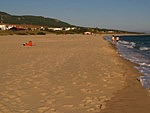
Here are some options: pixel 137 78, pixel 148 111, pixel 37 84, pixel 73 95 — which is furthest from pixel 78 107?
pixel 137 78

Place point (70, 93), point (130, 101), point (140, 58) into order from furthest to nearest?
point (140, 58) → point (70, 93) → point (130, 101)

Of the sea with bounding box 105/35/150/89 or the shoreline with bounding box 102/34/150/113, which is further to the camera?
the sea with bounding box 105/35/150/89

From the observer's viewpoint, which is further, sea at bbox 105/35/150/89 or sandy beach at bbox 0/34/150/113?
sea at bbox 105/35/150/89

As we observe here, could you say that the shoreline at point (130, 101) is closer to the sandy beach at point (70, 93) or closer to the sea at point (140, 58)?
the sandy beach at point (70, 93)

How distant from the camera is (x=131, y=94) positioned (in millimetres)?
8094

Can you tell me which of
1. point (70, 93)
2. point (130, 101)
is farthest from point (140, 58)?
point (130, 101)

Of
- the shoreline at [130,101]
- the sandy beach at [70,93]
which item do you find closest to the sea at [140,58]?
the sandy beach at [70,93]

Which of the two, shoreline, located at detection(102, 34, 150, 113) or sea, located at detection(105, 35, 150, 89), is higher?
shoreline, located at detection(102, 34, 150, 113)

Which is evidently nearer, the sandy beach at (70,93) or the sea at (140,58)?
the sandy beach at (70,93)

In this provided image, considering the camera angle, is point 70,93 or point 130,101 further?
point 70,93

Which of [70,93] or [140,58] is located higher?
[70,93]

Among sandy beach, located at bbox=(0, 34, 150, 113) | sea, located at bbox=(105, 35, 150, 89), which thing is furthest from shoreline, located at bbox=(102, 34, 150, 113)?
sea, located at bbox=(105, 35, 150, 89)

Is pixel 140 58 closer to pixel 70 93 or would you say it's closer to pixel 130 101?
→ pixel 70 93

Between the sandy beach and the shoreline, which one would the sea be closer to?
the sandy beach
